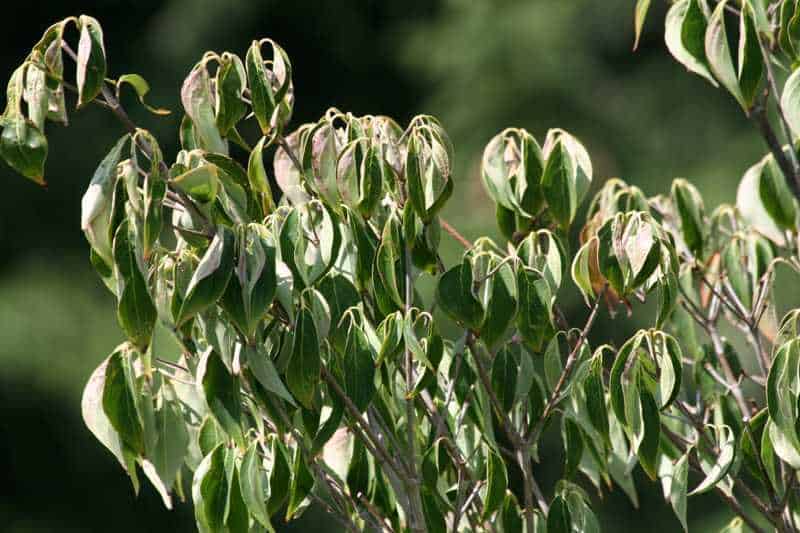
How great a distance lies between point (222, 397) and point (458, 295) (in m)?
0.21

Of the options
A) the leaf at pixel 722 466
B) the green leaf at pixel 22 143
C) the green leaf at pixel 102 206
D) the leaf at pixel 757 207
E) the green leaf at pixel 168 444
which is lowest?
the leaf at pixel 722 466

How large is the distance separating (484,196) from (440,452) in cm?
269

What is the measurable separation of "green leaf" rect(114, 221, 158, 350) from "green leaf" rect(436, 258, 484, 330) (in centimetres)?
25

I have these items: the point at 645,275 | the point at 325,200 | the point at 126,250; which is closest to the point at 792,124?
the point at 645,275

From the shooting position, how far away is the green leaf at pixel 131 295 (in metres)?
0.78

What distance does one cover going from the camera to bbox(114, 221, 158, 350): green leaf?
0.78 meters

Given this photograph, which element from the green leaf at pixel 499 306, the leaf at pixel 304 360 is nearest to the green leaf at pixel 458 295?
the green leaf at pixel 499 306

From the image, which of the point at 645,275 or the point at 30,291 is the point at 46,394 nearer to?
the point at 30,291

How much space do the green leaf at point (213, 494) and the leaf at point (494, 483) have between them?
0.68ft

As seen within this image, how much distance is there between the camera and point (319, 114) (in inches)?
187

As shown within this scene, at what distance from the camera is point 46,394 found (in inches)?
164

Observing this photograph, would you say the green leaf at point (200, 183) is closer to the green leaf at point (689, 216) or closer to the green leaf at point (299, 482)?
the green leaf at point (299, 482)

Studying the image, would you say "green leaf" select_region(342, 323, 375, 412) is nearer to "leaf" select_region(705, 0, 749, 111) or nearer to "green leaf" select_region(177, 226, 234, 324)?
"green leaf" select_region(177, 226, 234, 324)

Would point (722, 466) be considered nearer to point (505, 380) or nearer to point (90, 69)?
point (505, 380)
